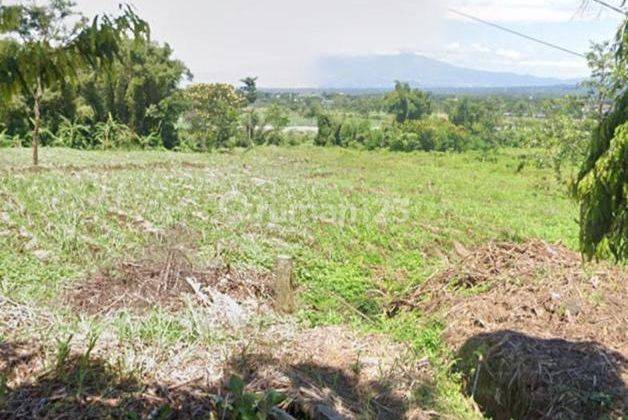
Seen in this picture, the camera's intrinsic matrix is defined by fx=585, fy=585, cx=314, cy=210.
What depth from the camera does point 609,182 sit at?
2.74 m

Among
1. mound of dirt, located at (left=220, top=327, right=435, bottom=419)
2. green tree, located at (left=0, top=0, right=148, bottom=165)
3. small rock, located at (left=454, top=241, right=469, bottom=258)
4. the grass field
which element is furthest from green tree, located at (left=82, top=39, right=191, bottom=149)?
green tree, located at (left=0, top=0, right=148, bottom=165)

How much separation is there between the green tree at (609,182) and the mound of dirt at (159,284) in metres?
3.13

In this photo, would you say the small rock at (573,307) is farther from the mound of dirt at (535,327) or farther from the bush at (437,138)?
the bush at (437,138)

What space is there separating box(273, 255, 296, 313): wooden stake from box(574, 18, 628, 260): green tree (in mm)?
2789

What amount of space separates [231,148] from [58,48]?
80.9 feet

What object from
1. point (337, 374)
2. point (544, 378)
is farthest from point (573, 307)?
point (337, 374)

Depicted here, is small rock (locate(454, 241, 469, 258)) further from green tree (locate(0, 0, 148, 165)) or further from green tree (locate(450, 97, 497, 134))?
green tree (locate(450, 97, 497, 134))

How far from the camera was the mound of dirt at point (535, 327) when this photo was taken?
4375 millimetres

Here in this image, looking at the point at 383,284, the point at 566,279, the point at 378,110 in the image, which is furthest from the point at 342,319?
the point at 378,110

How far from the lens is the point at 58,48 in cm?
221

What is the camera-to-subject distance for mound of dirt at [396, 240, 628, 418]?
14.4ft

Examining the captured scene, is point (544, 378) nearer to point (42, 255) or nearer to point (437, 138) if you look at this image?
point (42, 255)

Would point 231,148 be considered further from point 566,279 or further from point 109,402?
point 109,402

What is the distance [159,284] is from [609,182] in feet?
11.8
